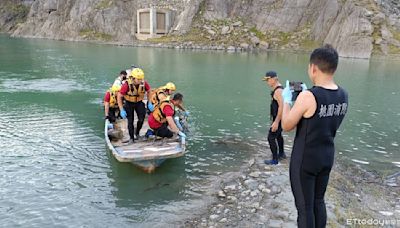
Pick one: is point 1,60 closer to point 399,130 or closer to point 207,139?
point 207,139

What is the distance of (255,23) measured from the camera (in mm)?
76062

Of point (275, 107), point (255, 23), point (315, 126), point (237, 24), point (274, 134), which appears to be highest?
point (255, 23)

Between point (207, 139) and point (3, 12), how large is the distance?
138941 millimetres

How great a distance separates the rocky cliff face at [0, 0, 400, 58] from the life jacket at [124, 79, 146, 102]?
172ft

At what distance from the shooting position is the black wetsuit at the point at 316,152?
4727 millimetres

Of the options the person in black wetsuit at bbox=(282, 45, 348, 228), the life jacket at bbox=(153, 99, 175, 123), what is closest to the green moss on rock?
the life jacket at bbox=(153, 99, 175, 123)

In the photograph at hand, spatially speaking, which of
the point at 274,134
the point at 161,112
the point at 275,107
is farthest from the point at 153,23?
the point at 275,107

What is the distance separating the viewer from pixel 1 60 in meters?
40.6

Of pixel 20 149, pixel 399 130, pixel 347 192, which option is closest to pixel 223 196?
pixel 347 192

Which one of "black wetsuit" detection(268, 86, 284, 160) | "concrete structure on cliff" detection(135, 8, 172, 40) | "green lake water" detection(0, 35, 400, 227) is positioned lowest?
"green lake water" detection(0, 35, 400, 227)

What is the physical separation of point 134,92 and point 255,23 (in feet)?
224

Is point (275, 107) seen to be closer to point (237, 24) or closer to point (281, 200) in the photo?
point (281, 200)

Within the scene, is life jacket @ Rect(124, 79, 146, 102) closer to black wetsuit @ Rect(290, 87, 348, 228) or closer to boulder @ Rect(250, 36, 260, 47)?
black wetsuit @ Rect(290, 87, 348, 228)

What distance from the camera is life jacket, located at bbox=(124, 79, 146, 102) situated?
11.5 m
